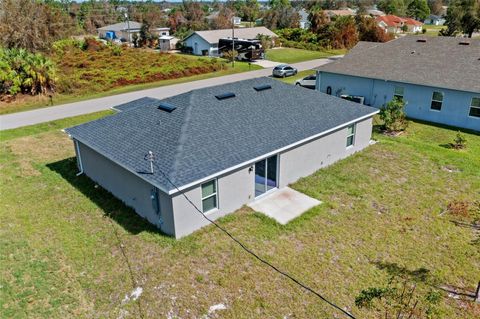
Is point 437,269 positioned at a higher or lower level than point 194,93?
lower

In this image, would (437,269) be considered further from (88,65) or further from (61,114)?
(88,65)

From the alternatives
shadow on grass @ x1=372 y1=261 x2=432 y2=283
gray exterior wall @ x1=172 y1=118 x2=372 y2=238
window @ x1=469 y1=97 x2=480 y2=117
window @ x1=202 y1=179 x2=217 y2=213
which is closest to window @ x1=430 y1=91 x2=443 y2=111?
window @ x1=469 y1=97 x2=480 y2=117

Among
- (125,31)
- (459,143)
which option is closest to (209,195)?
(459,143)

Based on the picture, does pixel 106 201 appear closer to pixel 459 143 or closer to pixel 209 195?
pixel 209 195

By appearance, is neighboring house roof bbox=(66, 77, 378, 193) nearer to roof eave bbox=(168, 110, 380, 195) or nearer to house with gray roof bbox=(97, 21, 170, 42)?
roof eave bbox=(168, 110, 380, 195)

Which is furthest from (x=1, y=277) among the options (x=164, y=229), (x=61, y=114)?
(x=61, y=114)

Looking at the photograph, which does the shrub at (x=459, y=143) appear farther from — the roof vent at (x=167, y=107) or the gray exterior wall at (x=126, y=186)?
the gray exterior wall at (x=126, y=186)
